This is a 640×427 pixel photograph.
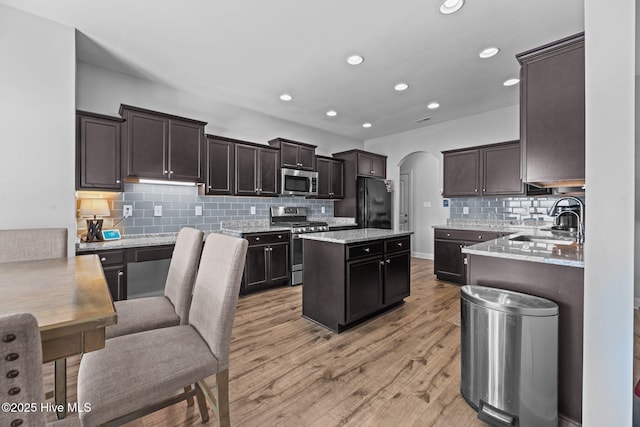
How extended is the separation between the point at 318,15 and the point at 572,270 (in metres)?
2.51

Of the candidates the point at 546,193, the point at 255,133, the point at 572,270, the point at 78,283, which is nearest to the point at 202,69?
the point at 255,133

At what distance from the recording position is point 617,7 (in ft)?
3.51

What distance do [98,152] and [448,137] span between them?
17.0 feet

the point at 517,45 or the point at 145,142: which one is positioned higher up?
the point at 517,45

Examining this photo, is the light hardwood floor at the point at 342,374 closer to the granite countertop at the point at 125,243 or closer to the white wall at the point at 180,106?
the granite countertop at the point at 125,243

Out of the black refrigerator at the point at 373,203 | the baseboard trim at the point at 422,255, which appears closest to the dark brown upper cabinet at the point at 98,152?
the black refrigerator at the point at 373,203

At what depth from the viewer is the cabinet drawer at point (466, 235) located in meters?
3.93

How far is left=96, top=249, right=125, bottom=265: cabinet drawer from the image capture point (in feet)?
8.79

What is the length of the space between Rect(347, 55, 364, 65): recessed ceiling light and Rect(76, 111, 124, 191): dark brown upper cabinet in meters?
2.50

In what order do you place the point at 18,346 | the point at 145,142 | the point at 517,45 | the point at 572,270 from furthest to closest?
the point at 145,142 → the point at 517,45 → the point at 572,270 → the point at 18,346

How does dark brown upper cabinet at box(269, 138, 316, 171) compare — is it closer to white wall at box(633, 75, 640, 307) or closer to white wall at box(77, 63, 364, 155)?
white wall at box(77, 63, 364, 155)

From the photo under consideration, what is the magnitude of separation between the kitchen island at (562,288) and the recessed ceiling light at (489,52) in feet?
6.80

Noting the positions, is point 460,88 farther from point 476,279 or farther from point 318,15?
point 476,279

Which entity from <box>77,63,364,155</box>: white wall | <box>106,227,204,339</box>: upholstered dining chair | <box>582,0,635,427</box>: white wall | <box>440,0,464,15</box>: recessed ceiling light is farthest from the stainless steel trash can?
<box>77,63,364,155</box>: white wall
